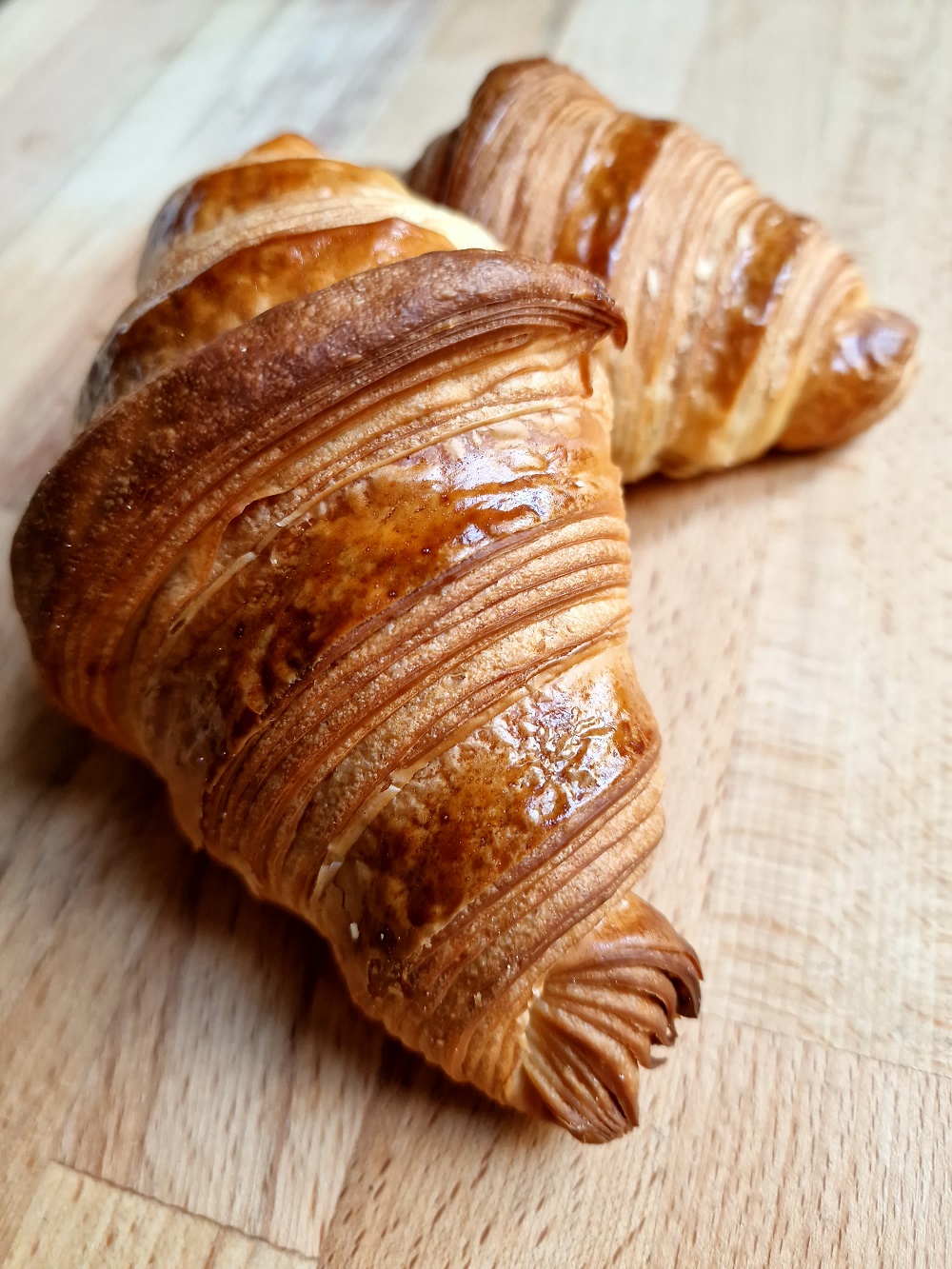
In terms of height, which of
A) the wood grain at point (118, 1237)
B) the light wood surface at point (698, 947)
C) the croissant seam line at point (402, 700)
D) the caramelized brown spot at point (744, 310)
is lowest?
the wood grain at point (118, 1237)

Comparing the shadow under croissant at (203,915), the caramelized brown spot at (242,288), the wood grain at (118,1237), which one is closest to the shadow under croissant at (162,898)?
the shadow under croissant at (203,915)

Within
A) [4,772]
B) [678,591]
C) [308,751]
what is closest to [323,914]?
[308,751]

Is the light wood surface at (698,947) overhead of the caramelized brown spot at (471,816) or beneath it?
beneath

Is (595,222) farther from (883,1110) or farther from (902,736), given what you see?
(883,1110)

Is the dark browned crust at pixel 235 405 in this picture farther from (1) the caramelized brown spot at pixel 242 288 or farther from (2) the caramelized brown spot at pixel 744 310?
(2) the caramelized brown spot at pixel 744 310

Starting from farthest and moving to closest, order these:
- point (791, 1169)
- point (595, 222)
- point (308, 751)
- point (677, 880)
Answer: point (595, 222), point (677, 880), point (791, 1169), point (308, 751)

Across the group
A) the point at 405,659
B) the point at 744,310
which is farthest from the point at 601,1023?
the point at 744,310

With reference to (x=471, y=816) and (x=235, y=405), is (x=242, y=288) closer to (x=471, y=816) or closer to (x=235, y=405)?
(x=235, y=405)

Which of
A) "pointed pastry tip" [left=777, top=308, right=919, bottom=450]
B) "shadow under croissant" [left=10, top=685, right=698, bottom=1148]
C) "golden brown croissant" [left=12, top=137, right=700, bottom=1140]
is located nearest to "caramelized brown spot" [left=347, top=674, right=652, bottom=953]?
"golden brown croissant" [left=12, top=137, right=700, bottom=1140]
